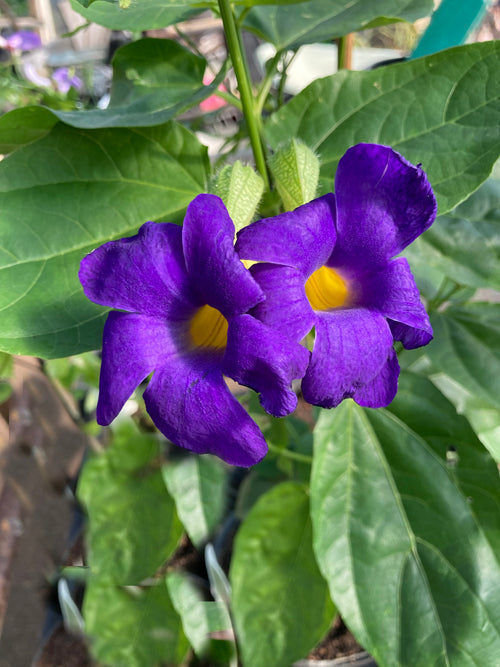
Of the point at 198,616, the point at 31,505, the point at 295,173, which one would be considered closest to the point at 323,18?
the point at 295,173

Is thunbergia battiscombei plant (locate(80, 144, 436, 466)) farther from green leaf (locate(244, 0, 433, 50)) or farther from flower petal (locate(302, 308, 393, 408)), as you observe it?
green leaf (locate(244, 0, 433, 50))

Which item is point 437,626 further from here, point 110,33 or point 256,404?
point 110,33

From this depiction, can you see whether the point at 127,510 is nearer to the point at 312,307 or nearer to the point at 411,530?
the point at 411,530

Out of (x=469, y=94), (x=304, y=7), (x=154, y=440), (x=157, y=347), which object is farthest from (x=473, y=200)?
(x=154, y=440)

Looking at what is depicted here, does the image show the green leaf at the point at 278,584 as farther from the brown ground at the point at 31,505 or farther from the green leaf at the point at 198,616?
the brown ground at the point at 31,505

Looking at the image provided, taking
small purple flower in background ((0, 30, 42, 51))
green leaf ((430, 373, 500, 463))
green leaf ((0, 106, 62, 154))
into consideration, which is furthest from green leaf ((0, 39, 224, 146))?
small purple flower in background ((0, 30, 42, 51))

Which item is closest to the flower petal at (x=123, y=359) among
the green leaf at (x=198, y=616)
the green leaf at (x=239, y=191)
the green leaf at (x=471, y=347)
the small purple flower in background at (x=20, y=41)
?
the green leaf at (x=239, y=191)
